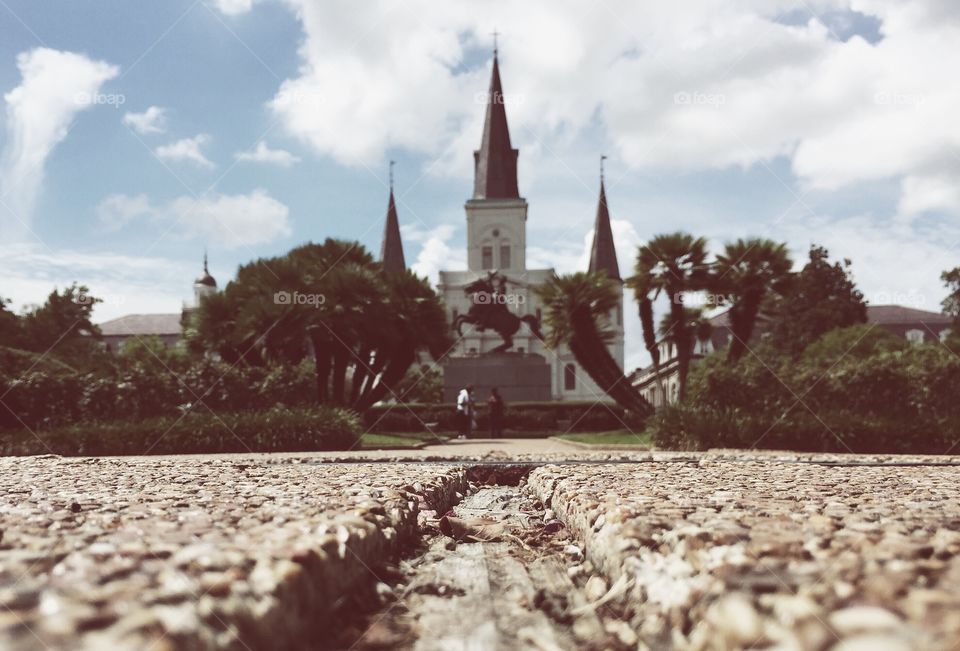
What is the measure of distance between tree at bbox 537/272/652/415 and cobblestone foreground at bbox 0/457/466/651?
1933 cm

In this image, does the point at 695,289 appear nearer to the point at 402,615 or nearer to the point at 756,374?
the point at 756,374

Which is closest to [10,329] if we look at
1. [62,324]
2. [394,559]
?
[62,324]

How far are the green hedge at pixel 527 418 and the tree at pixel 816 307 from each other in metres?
25.8

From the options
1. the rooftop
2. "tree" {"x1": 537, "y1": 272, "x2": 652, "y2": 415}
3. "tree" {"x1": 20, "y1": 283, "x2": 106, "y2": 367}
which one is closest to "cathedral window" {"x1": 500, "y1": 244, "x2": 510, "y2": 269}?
"tree" {"x1": 20, "y1": 283, "x2": 106, "y2": 367}

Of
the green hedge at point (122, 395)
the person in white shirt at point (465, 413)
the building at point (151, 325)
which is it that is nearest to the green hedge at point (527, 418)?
the person in white shirt at point (465, 413)

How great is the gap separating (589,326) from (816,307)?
32.0 m

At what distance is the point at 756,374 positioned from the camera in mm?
15039

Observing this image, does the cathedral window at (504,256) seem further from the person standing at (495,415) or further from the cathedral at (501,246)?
the person standing at (495,415)

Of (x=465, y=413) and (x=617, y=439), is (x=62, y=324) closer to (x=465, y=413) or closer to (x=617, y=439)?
(x=465, y=413)

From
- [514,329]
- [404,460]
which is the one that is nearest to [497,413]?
[514,329]

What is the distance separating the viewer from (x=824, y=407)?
14.5 m

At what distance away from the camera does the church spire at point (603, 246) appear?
74.7 metres

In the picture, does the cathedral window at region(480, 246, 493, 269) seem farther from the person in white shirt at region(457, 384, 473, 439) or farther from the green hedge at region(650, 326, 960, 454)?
the green hedge at region(650, 326, 960, 454)

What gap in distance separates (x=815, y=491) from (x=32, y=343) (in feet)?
142
